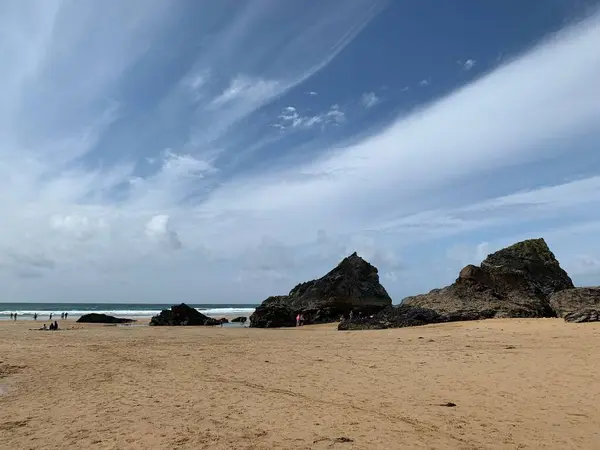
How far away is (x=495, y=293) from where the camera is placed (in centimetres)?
3575

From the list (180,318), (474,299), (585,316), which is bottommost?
(585,316)

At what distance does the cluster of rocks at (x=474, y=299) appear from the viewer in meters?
32.4

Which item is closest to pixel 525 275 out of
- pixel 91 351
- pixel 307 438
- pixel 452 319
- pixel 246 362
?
pixel 452 319

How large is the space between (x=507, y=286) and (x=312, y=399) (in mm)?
30621

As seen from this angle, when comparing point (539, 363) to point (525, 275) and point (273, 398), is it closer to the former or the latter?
point (273, 398)

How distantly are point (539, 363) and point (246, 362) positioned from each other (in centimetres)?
954

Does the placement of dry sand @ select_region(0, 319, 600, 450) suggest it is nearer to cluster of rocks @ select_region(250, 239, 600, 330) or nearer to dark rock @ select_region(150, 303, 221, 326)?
cluster of rocks @ select_region(250, 239, 600, 330)

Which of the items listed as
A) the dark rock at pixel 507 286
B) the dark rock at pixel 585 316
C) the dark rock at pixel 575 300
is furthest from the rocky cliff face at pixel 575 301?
the dark rock at pixel 507 286

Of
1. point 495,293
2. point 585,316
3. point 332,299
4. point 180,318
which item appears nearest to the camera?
point 585,316

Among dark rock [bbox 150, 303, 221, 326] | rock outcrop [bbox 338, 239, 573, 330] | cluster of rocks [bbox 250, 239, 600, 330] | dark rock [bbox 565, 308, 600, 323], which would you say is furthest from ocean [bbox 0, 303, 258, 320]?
dark rock [bbox 565, 308, 600, 323]

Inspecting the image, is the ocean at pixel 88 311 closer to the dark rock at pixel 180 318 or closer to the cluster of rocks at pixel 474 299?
the dark rock at pixel 180 318

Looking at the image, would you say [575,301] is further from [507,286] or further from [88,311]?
[88,311]

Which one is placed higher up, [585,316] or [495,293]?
[495,293]

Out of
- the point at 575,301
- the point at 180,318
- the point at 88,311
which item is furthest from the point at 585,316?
the point at 88,311
